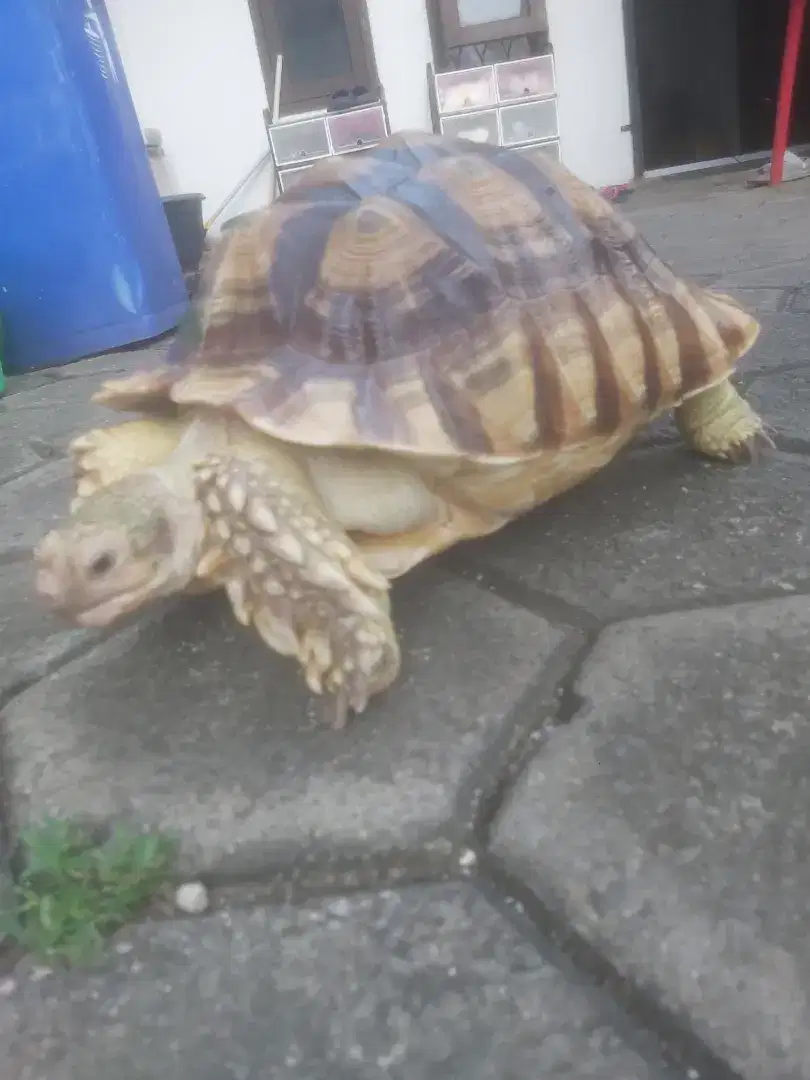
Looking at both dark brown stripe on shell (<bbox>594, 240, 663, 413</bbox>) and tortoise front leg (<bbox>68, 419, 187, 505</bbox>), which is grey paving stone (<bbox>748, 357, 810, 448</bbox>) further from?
tortoise front leg (<bbox>68, 419, 187, 505</bbox>)

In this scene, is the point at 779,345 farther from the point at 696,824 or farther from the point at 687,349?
the point at 696,824

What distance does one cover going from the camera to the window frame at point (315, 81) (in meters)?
5.18

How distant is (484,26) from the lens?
5117mm

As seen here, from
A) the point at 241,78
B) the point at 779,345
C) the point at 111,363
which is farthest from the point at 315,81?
the point at 779,345

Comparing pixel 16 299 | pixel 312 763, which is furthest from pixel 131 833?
pixel 16 299

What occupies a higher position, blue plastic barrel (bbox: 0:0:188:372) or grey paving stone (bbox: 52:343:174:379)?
blue plastic barrel (bbox: 0:0:188:372)

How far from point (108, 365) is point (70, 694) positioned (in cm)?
202

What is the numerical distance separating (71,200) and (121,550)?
2364 mm

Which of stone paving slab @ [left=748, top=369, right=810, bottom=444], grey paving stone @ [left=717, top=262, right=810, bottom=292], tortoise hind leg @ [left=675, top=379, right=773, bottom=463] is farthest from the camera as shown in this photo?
grey paving stone @ [left=717, top=262, right=810, bottom=292]

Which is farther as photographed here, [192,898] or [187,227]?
[187,227]

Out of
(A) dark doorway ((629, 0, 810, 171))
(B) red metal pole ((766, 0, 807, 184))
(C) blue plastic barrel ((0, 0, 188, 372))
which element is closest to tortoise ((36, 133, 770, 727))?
(C) blue plastic barrel ((0, 0, 188, 372))

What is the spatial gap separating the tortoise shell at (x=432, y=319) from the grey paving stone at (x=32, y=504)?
503mm

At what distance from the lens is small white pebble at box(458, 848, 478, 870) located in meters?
0.74

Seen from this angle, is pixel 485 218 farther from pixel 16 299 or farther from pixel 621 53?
pixel 621 53
